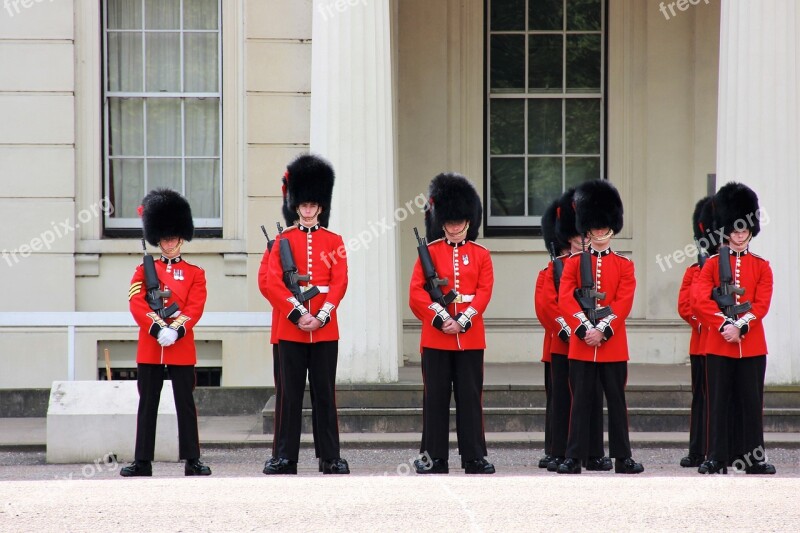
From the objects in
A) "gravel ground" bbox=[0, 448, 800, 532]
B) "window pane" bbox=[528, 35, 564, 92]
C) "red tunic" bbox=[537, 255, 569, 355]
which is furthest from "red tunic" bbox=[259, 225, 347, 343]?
"window pane" bbox=[528, 35, 564, 92]

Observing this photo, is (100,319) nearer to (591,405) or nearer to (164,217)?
(164,217)

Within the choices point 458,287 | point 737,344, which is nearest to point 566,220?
point 458,287

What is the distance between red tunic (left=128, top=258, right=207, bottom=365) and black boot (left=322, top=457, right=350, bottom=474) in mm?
1155

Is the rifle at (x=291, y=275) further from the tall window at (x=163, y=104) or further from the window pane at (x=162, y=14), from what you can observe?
the window pane at (x=162, y=14)

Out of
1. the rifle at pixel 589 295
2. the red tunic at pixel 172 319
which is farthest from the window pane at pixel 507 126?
the red tunic at pixel 172 319

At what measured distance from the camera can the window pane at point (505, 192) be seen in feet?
43.8

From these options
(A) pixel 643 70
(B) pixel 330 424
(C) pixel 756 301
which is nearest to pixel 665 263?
(A) pixel 643 70

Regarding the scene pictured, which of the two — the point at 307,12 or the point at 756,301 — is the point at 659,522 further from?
the point at 307,12

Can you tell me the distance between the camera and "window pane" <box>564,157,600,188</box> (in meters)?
13.4

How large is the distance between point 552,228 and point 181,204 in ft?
9.10

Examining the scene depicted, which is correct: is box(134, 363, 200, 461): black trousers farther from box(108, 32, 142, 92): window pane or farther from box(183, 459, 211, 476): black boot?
box(108, 32, 142, 92): window pane

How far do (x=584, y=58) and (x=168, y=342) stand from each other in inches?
262

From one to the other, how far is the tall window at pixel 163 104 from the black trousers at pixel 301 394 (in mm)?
4245

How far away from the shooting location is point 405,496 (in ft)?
16.5
